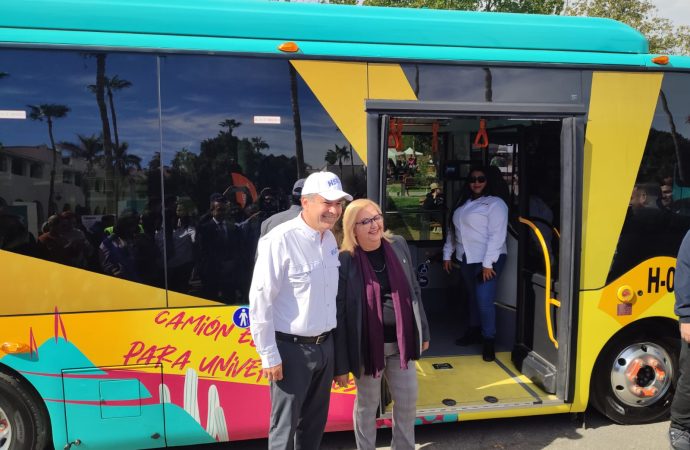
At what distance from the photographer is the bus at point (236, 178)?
10.2ft

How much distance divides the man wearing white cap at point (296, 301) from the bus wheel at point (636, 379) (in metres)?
2.47

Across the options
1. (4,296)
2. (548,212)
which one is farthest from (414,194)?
(4,296)

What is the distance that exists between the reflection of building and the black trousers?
393cm

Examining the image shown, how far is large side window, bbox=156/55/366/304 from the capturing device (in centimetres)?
323

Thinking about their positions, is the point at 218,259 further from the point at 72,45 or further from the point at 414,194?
the point at 414,194

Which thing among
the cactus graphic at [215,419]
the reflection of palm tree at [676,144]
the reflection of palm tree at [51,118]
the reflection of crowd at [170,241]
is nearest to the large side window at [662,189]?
the reflection of palm tree at [676,144]

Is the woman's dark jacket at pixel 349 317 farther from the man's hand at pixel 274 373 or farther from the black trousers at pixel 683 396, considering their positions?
the black trousers at pixel 683 396

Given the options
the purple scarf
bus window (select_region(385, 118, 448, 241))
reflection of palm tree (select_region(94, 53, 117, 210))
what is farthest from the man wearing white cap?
bus window (select_region(385, 118, 448, 241))

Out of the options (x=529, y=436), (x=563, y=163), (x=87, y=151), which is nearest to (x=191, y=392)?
(x=87, y=151)

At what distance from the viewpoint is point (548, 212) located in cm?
415

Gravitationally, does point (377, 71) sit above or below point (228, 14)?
below

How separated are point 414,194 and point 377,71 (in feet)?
9.25

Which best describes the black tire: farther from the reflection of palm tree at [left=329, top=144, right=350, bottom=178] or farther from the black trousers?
the black trousers

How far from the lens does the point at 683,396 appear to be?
3.43 m
